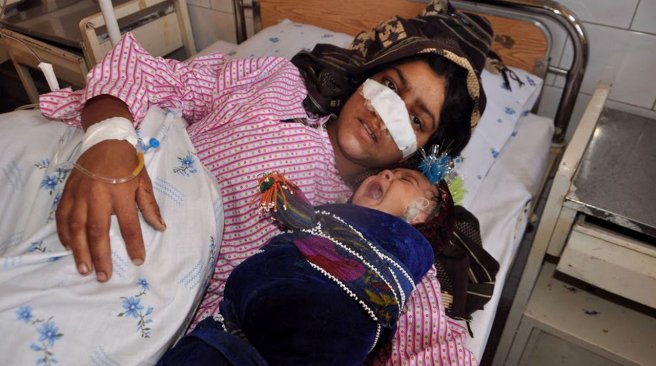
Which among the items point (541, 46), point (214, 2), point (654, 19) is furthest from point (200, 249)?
point (214, 2)

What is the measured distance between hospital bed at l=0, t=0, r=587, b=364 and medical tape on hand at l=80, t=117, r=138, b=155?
2.96ft

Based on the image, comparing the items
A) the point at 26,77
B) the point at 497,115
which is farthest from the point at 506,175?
the point at 26,77

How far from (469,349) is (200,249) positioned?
622mm

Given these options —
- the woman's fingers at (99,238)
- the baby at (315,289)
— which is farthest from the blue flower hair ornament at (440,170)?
the woman's fingers at (99,238)

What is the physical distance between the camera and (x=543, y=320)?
1.34 metres

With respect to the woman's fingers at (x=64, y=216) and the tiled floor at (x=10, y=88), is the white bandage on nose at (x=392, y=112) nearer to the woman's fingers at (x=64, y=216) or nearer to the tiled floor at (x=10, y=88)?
the woman's fingers at (x=64, y=216)

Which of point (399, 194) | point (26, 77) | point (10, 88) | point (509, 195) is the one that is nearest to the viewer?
point (399, 194)

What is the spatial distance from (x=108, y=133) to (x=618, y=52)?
5.02ft

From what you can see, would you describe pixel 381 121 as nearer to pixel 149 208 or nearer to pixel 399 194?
pixel 399 194

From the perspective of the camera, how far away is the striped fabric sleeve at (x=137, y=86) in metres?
1.08

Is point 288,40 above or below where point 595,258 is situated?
above

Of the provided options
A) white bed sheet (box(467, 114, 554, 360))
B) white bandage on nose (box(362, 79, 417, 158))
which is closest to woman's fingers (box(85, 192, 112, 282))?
white bandage on nose (box(362, 79, 417, 158))

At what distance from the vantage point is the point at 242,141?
1145mm

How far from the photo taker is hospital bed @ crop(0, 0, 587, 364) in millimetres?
1398
